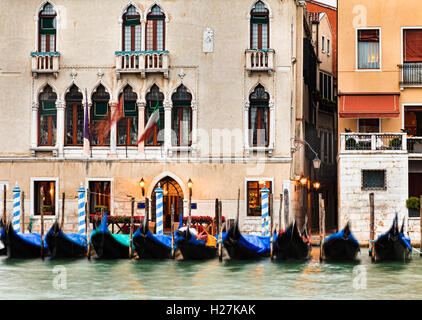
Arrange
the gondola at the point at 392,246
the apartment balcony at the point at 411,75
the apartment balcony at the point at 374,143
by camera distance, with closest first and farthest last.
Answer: the gondola at the point at 392,246, the apartment balcony at the point at 374,143, the apartment balcony at the point at 411,75

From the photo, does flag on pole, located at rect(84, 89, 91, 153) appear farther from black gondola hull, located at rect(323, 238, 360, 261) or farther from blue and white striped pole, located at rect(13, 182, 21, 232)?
black gondola hull, located at rect(323, 238, 360, 261)

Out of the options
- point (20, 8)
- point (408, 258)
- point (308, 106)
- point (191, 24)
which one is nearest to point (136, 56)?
point (191, 24)

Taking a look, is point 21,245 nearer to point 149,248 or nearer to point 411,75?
point 149,248

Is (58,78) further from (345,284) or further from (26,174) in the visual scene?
(345,284)

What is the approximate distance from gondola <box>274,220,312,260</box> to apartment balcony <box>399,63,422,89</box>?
5.11 metres

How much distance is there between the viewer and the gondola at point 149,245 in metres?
20.5

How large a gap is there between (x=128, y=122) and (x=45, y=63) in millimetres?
2462

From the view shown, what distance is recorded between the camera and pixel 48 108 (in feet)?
79.5

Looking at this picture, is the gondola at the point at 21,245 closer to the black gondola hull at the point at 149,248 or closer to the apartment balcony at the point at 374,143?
the black gondola hull at the point at 149,248

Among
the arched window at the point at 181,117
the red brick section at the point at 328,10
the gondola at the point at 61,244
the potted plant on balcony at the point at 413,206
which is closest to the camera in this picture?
the gondola at the point at 61,244

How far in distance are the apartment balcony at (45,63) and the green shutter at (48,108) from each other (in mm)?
697

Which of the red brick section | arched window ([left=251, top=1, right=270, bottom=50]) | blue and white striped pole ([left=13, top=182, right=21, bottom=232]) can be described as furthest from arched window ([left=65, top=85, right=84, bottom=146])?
the red brick section

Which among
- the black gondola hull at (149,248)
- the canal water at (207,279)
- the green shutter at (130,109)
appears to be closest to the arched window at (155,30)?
the green shutter at (130,109)

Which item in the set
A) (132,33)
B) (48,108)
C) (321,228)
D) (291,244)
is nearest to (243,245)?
(291,244)
